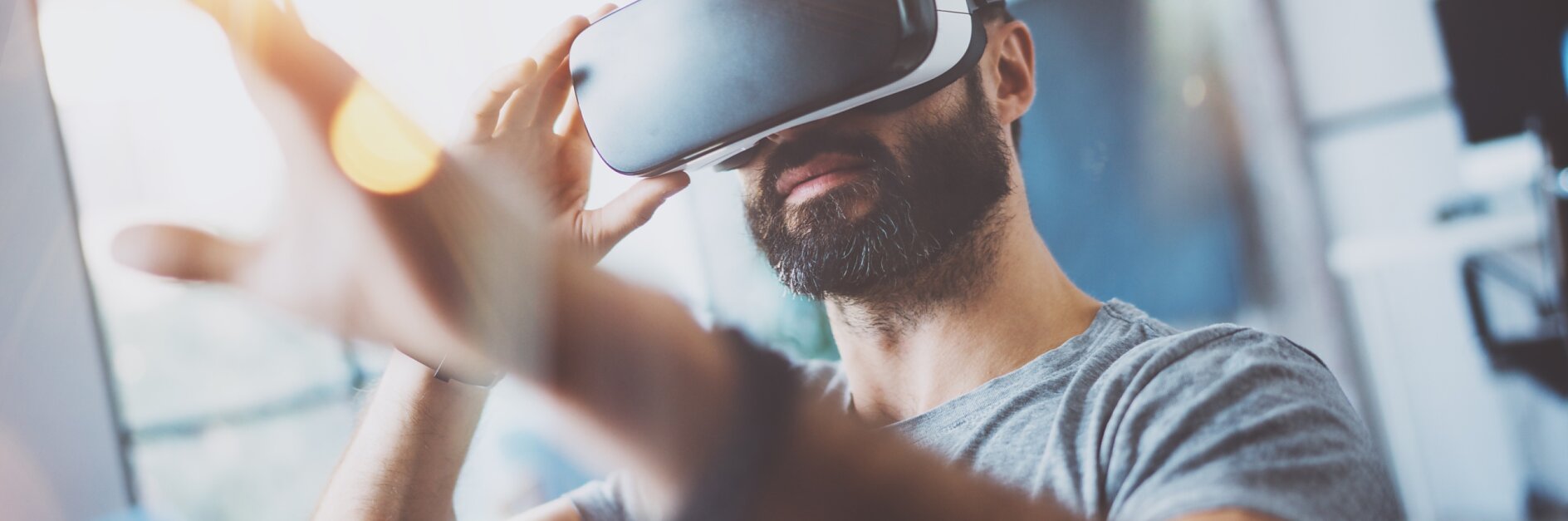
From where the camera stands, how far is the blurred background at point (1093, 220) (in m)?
0.55

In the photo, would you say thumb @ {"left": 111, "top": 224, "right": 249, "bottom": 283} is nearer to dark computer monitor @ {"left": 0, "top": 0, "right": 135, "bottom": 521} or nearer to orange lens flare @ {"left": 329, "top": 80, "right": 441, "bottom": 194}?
orange lens flare @ {"left": 329, "top": 80, "right": 441, "bottom": 194}

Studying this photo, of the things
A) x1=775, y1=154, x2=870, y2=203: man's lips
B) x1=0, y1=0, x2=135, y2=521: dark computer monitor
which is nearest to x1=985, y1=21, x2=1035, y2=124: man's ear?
x1=775, y1=154, x2=870, y2=203: man's lips

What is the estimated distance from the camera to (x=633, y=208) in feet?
1.37

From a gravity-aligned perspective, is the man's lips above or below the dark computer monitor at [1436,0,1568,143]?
above

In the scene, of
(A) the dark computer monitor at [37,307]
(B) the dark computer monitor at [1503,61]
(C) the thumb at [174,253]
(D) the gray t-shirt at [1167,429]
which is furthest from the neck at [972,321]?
(B) the dark computer monitor at [1503,61]

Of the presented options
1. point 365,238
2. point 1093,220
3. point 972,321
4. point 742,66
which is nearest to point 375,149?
point 365,238

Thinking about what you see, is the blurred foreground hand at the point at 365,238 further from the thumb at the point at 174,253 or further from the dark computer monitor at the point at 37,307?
the dark computer monitor at the point at 37,307

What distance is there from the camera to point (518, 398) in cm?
41

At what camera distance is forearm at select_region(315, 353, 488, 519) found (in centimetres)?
43

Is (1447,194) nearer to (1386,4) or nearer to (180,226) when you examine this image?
(1386,4)

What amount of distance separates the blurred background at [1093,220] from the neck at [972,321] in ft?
0.28

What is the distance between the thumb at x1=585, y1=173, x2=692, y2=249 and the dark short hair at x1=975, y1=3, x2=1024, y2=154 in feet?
0.48

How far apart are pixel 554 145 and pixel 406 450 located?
0.16 meters

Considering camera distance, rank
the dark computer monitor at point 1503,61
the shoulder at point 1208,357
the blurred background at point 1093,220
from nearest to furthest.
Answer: the shoulder at point 1208,357
the blurred background at point 1093,220
the dark computer monitor at point 1503,61
